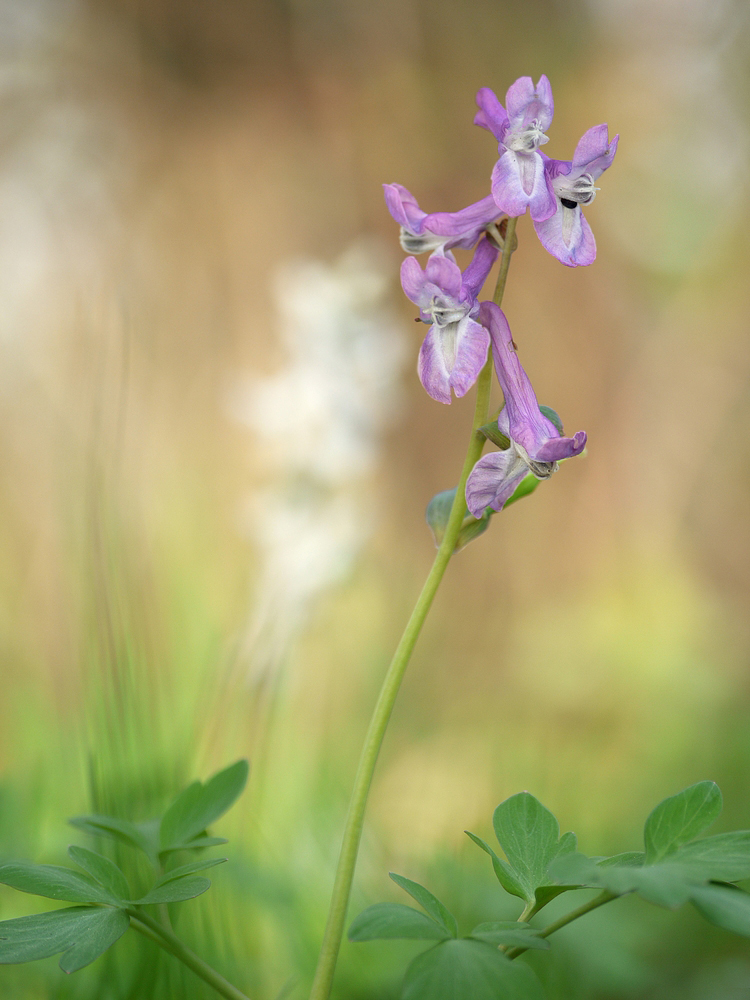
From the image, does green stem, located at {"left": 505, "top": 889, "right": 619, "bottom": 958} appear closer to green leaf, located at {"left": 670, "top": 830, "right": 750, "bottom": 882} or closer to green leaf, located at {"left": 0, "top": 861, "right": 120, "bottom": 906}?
green leaf, located at {"left": 670, "top": 830, "right": 750, "bottom": 882}

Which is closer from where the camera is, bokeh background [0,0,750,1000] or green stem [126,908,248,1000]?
green stem [126,908,248,1000]

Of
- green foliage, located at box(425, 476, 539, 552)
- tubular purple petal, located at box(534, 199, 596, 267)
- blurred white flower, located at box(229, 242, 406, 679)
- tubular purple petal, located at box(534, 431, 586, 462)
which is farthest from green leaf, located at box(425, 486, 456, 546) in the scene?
blurred white flower, located at box(229, 242, 406, 679)

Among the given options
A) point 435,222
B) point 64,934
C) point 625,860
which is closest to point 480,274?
point 435,222

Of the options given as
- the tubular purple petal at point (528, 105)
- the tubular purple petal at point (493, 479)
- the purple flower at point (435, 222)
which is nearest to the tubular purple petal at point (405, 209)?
the purple flower at point (435, 222)

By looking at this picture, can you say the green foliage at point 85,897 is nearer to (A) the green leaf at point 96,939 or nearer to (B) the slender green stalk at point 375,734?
(A) the green leaf at point 96,939

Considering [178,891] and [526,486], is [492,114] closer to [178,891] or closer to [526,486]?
[526,486]
